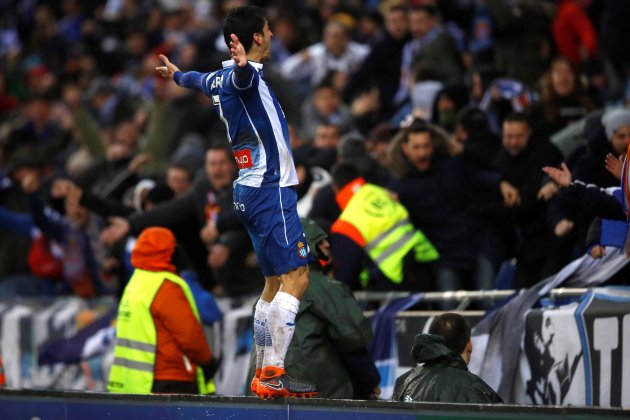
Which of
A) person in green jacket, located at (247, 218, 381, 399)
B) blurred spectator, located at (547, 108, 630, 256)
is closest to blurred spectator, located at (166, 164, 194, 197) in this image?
blurred spectator, located at (547, 108, 630, 256)

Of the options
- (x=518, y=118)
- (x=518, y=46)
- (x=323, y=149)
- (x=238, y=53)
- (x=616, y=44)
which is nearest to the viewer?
(x=238, y=53)

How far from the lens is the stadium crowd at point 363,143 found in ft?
33.7

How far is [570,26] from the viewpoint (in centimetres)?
1386

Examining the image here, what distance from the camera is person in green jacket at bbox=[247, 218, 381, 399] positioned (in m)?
7.99

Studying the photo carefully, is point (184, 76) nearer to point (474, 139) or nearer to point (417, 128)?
point (417, 128)

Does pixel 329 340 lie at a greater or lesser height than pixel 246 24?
lesser

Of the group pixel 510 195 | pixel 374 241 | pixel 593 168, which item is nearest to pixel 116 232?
pixel 374 241

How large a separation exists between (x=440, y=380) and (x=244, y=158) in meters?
1.70

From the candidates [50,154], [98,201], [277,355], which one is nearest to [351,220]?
[277,355]

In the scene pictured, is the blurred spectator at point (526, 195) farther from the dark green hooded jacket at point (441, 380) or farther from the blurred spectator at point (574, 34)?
the blurred spectator at point (574, 34)

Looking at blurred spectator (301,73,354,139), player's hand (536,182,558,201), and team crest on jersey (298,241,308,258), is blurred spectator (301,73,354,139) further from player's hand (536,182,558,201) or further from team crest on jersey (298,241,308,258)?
team crest on jersey (298,241,308,258)

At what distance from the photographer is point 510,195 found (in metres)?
10.2

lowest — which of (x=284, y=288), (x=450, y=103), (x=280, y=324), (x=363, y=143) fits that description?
(x=280, y=324)

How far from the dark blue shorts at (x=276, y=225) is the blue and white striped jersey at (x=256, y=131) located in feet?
0.21
